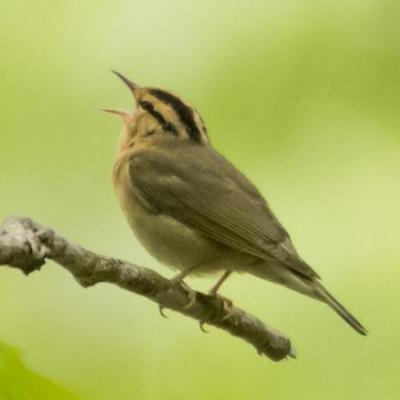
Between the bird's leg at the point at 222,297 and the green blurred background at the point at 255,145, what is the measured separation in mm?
62

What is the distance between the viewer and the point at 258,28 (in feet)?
11.4

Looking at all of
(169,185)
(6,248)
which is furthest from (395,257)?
(6,248)

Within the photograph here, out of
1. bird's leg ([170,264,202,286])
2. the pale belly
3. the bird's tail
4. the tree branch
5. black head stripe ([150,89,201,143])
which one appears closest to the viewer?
the tree branch

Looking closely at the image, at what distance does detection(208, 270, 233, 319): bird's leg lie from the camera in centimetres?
302

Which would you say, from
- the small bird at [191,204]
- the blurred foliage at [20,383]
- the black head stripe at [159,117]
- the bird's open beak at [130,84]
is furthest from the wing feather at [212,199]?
the blurred foliage at [20,383]

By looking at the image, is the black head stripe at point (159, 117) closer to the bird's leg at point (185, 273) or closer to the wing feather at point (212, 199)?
the wing feather at point (212, 199)

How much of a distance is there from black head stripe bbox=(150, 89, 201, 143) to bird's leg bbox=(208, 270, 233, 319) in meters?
0.69

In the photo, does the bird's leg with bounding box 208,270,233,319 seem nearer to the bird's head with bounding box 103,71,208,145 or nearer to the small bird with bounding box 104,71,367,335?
the small bird with bounding box 104,71,367,335

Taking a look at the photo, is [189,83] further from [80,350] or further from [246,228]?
[80,350]

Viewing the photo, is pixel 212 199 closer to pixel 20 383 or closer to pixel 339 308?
pixel 339 308

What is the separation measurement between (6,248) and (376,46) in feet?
6.98

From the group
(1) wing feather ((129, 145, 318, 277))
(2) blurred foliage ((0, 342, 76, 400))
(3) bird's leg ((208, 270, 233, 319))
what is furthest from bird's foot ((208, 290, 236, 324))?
(2) blurred foliage ((0, 342, 76, 400))

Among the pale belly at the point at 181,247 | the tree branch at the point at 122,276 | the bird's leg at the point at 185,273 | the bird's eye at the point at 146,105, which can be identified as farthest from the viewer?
the bird's eye at the point at 146,105

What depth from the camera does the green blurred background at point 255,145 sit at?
310 cm
